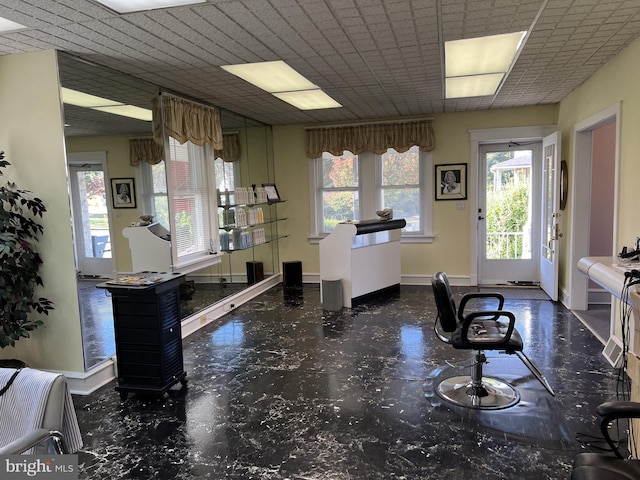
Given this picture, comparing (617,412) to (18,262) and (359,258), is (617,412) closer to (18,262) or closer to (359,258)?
(18,262)

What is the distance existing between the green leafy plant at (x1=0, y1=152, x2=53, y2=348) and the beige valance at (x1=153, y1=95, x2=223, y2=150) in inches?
49.1

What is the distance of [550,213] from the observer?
538cm

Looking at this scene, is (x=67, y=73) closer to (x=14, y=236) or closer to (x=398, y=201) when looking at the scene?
(x=14, y=236)

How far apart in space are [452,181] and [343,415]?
439cm

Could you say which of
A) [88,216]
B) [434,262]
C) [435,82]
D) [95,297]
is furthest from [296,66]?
[434,262]

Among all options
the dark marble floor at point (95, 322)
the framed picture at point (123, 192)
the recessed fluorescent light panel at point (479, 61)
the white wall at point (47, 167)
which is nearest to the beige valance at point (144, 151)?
the framed picture at point (123, 192)

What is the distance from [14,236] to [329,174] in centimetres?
455

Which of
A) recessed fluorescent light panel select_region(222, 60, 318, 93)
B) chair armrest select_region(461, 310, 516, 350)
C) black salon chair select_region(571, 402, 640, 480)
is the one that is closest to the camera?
black salon chair select_region(571, 402, 640, 480)

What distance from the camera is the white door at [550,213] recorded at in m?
5.12

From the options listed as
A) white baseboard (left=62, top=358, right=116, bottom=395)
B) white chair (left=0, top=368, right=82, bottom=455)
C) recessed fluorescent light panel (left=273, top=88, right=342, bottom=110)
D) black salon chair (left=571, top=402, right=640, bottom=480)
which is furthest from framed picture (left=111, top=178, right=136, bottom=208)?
black salon chair (left=571, top=402, right=640, bottom=480)

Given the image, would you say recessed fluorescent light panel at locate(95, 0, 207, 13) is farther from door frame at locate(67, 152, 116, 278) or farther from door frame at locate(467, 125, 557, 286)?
door frame at locate(467, 125, 557, 286)

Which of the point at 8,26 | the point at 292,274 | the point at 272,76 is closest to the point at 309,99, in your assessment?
the point at 272,76

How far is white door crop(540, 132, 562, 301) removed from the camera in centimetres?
512

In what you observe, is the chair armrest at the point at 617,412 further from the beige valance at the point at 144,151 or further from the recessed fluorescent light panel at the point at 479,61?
the beige valance at the point at 144,151
